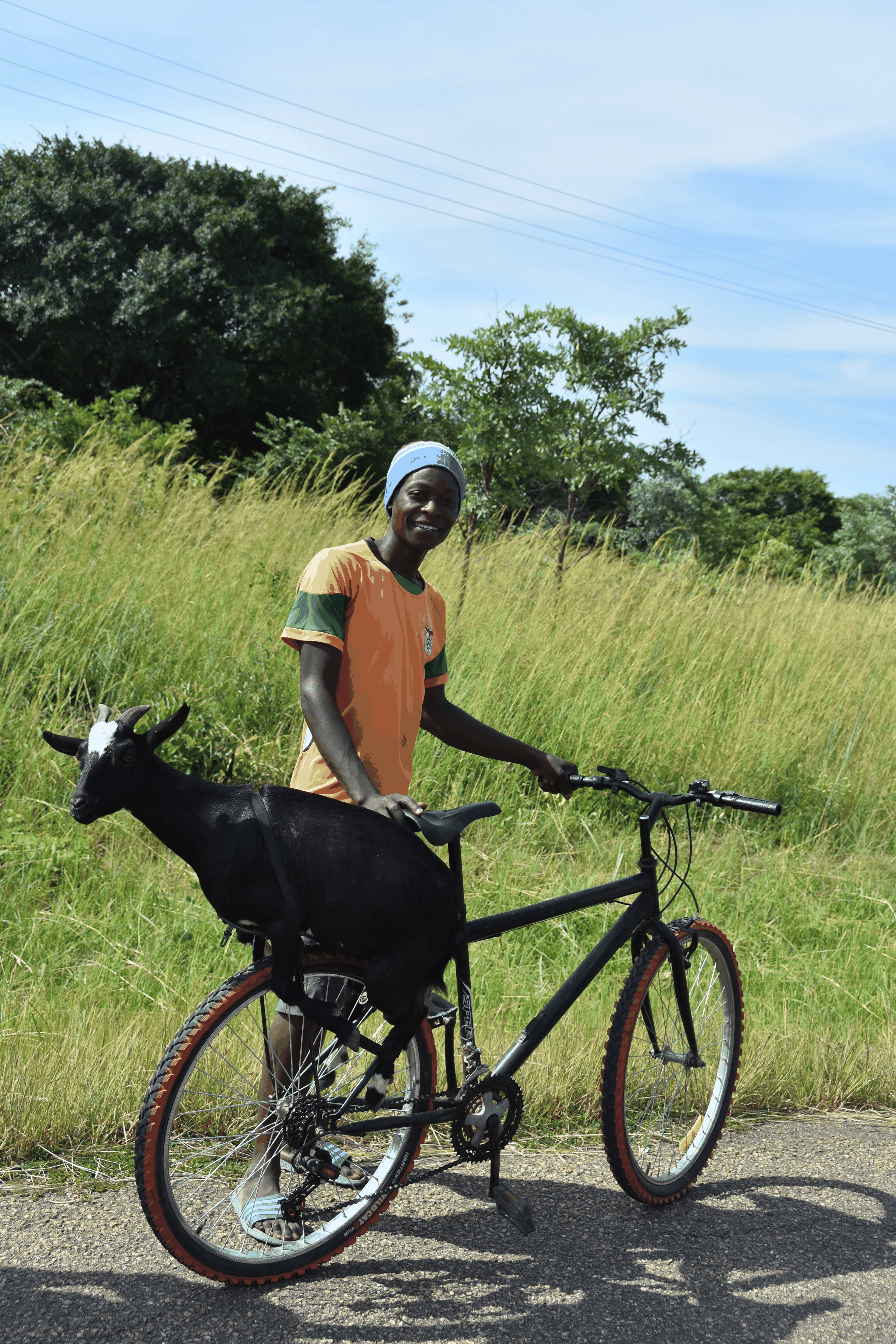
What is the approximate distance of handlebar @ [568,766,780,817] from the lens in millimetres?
2955

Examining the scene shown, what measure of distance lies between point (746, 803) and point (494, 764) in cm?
330

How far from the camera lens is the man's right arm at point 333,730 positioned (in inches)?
97.7

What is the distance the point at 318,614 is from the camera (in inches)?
104

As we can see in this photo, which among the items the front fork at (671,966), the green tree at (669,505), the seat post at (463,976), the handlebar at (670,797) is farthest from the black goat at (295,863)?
the green tree at (669,505)

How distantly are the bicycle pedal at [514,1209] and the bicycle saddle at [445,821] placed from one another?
93cm

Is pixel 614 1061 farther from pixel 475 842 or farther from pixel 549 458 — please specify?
pixel 549 458

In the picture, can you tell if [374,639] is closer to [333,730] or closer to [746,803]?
[333,730]

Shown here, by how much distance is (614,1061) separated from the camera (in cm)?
295

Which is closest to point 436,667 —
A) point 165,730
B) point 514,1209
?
point 165,730

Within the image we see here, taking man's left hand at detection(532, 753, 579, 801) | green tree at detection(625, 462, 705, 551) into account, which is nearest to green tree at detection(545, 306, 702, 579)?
man's left hand at detection(532, 753, 579, 801)

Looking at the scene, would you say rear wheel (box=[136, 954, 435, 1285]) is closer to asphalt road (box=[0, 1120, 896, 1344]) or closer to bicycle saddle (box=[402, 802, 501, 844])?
asphalt road (box=[0, 1120, 896, 1344])

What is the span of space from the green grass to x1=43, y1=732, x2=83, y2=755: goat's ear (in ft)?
3.25

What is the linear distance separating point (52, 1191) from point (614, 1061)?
5.28 ft

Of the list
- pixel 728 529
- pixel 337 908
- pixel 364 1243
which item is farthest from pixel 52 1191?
pixel 728 529
